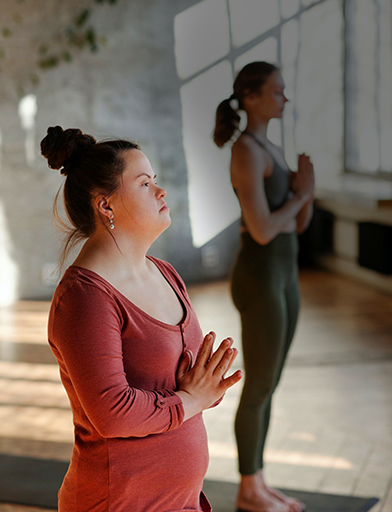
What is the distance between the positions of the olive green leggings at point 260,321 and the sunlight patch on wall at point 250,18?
186 inches

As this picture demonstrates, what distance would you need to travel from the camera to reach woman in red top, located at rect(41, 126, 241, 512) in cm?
111

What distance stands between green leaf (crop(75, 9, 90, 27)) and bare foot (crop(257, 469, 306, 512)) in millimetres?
4941

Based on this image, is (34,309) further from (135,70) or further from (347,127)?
(347,127)

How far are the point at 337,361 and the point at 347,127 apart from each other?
4.18 metres

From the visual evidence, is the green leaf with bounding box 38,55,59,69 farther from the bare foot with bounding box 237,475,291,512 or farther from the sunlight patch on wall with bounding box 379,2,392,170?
the bare foot with bounding box 237,475,291,512

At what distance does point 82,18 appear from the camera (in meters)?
6.03

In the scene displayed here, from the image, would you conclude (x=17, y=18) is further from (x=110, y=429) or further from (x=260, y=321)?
(x=110, y=429)

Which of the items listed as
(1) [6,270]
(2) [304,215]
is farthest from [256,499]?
(1) [6,270]

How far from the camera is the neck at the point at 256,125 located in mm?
2191

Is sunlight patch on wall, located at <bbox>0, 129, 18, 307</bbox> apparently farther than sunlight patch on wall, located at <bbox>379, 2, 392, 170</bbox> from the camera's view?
No

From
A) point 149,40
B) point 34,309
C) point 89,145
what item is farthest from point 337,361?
point 149,40

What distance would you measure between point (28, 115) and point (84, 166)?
5125mm

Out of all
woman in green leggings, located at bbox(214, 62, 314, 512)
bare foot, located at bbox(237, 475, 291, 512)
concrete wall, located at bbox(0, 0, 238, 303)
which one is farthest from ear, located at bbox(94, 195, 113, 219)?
concrete wall, located at bbox(0, 0, 238, 303)

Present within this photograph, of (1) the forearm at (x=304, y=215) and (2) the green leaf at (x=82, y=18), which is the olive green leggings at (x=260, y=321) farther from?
(2) the green leaf at (x=82, y=18)
